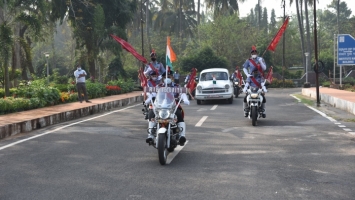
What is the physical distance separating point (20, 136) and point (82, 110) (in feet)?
19.6

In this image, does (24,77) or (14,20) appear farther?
(24,77)

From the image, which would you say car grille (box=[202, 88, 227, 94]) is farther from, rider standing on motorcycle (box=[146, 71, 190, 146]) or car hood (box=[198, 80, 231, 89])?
rider standing on motorcycle (box=[146, 71, 190, 146])

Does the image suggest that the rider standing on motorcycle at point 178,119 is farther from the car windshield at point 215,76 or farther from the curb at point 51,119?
the car windshield at point 215,76

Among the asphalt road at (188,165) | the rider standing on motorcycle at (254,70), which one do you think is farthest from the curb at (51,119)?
the rider standing on motorcycle at (254,70)

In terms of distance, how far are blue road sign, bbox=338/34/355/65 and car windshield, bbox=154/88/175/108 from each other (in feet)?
75.1

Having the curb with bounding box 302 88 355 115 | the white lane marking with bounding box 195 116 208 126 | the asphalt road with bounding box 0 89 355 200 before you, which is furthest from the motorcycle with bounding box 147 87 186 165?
the curb with bounding box 302 88 355 115

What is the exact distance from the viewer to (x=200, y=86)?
22.6 m

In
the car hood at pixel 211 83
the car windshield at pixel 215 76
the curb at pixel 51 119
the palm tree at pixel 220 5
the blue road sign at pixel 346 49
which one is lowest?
the curb at pixel 51 119

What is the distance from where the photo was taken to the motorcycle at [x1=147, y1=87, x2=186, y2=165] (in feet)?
24.2

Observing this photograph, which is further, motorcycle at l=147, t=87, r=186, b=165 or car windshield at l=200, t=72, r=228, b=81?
car windshield at l=200, t=72, r=228, b=81

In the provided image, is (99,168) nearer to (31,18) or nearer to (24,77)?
(31,18)

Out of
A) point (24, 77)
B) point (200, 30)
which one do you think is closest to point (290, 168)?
point (24, 77)

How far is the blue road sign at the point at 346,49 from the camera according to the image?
1113 inches

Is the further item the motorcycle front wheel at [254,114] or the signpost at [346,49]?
the signpost at [346,49]
